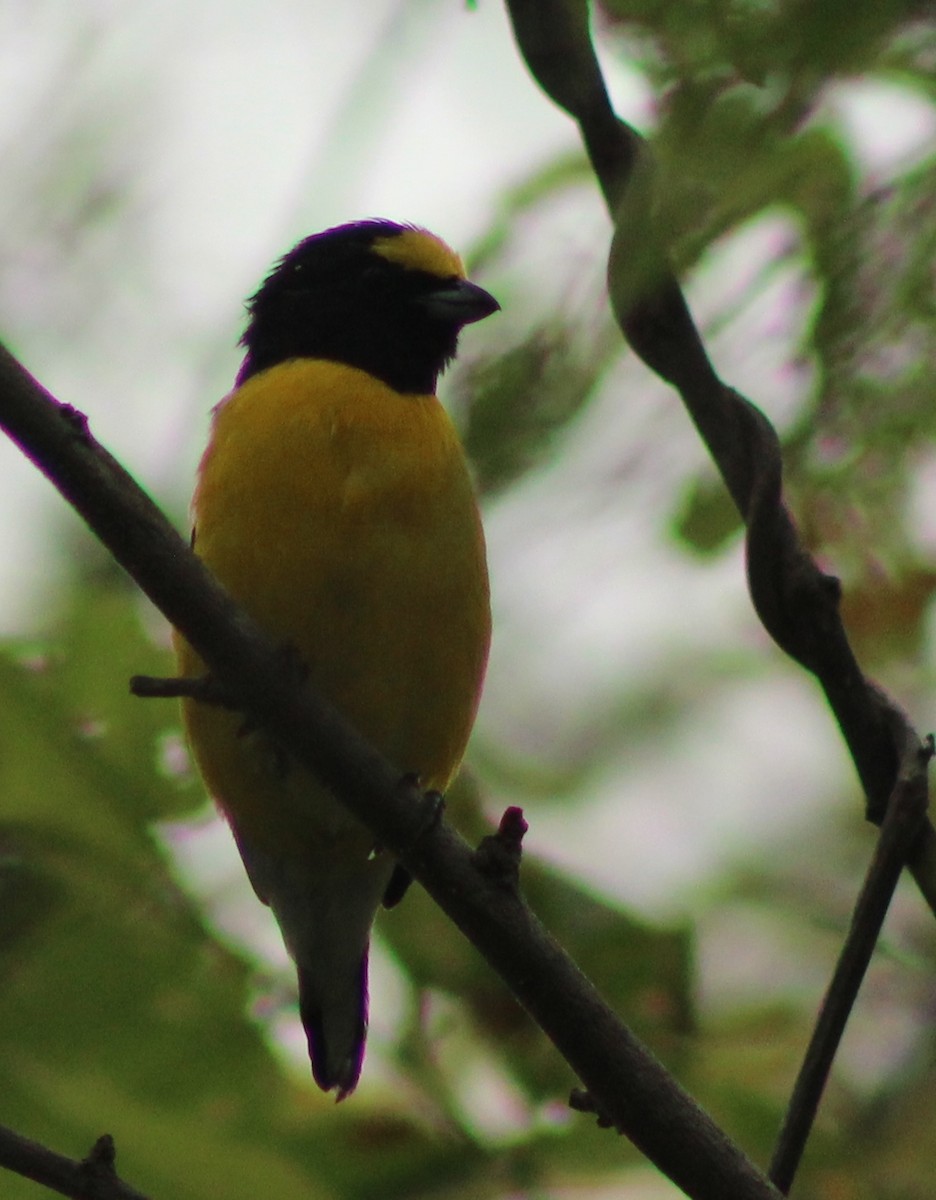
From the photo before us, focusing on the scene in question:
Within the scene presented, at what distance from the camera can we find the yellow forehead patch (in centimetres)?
430

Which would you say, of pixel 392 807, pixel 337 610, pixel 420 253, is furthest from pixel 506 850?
pixel 420 253

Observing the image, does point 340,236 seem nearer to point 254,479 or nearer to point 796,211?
point 254,479

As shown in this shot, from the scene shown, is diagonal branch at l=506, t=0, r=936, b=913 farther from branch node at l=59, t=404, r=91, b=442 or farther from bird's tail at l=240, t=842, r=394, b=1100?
bird's tail at l=240, t=842, r=394, b=1100

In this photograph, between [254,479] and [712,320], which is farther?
[254,479]

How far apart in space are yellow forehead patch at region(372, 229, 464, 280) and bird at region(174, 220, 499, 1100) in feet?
1.59

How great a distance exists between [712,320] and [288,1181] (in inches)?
61.1

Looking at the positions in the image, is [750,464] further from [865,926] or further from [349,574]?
[349,574]

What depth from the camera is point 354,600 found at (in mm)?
3211

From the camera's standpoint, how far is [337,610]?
10.5 ft

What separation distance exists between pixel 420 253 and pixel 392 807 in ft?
8.21

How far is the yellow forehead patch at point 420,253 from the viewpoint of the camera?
430 cm

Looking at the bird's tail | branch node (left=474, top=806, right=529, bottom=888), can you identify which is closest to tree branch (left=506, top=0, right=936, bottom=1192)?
branch node (left=474, top=806, right=529, bottom=888)

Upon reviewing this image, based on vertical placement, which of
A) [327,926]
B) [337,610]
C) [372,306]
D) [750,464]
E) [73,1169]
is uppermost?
[372,306]

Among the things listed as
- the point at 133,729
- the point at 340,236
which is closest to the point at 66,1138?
the point at 133,729
